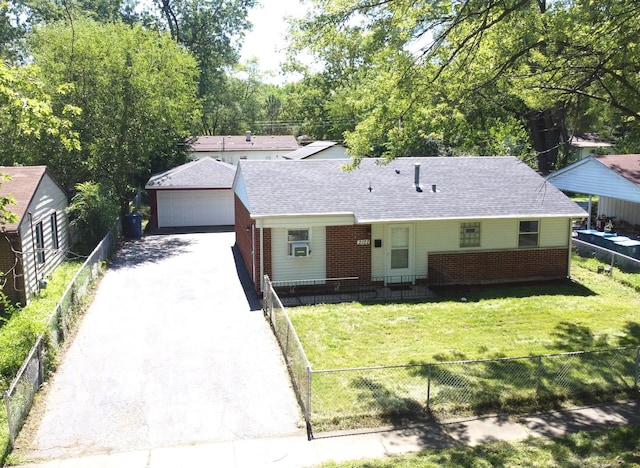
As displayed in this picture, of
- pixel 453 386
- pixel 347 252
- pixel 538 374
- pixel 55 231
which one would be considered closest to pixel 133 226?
pixel 55 231

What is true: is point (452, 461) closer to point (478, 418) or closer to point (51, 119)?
point (478, 418)

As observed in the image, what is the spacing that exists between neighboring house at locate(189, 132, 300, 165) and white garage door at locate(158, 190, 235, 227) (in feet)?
66.2

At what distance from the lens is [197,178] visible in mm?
30422

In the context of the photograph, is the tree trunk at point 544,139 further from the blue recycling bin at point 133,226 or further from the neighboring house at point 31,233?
the neighboring house at point 31,233

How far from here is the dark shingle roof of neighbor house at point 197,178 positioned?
96.5ft

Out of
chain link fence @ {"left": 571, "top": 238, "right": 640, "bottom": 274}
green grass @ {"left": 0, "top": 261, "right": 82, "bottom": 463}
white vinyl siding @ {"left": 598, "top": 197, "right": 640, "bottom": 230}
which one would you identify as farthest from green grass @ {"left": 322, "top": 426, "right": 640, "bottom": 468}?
white vinyl siding @ {"left": 598, "top": 197, "right": 640, "bottom": 230}

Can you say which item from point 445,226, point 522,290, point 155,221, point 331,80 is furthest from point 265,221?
point 331,80

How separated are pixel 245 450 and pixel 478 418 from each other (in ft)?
13.4

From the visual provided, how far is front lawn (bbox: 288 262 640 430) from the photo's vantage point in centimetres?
1064

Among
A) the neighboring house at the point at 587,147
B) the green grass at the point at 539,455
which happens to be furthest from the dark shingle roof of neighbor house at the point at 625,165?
the neighboring house at the point at 587,147

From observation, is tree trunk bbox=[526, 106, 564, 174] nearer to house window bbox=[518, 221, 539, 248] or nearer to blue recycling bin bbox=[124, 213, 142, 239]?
house window bbox=[518, 221, 539, 248]

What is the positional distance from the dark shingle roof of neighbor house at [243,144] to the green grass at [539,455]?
43841 mm

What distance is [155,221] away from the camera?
98.2 feet

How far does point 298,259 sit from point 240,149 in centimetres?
3492
